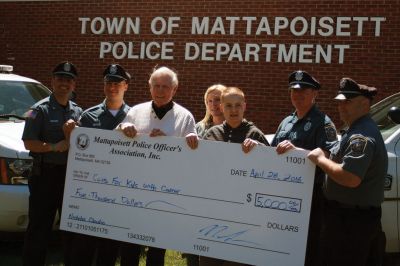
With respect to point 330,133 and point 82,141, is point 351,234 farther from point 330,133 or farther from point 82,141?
point 82,141

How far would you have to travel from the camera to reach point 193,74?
1005cm

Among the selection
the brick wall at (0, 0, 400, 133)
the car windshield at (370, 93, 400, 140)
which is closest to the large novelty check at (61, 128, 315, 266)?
the car windshield at (370, 93, 400, 140)

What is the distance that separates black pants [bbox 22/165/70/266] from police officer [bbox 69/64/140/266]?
0.87 feet

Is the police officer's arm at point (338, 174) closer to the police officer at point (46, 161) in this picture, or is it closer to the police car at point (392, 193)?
the police car at point (392, 193)

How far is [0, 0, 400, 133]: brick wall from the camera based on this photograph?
9.10m

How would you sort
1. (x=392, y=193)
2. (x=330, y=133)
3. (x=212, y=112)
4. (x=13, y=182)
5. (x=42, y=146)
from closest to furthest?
(x=330, y=133) → (x=42, y=146) → (x=392, y=193) → (x=212, y=112) → (x=13, y=182)

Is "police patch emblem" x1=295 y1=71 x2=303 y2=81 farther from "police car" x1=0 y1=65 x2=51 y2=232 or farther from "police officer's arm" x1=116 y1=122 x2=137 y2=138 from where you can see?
"police car" x1=0 y1=65 x2=51 y2=232

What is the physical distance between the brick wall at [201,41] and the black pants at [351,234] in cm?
591

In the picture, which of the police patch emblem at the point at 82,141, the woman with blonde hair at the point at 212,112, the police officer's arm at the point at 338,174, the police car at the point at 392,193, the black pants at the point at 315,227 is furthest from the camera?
the woman with blonde hair at the point at 212,112

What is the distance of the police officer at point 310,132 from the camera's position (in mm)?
3779

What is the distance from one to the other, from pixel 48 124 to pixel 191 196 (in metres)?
1.28

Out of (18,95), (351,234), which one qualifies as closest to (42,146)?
(351,234)

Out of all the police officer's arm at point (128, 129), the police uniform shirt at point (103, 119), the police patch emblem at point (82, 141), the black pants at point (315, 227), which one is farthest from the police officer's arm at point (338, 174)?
the police patch emblem at point (82, 141)

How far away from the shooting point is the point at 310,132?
12.5ft
